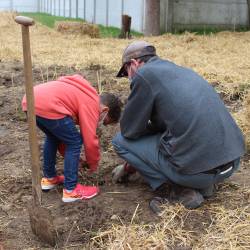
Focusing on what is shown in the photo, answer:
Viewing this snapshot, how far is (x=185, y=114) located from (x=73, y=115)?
0.81 meters

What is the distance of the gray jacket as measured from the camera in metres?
3.30

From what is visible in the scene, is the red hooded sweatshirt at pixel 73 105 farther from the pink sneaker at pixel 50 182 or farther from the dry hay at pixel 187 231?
the dry hay at pixel 187 231

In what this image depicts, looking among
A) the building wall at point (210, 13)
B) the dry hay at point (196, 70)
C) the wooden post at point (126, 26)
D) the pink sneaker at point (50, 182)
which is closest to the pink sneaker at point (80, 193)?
the pink sneaker at point (50, 182)

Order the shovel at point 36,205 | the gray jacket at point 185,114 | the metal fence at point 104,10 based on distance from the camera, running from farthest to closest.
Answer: the metal fence at point 104,10 < the gray jacket at point 185,114 < the shovel at point 36,205

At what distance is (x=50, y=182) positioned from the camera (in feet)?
13.1

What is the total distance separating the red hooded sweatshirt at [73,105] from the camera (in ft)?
11.6

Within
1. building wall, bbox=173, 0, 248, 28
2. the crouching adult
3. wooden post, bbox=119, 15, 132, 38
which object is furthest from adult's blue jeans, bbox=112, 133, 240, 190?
building wall, bbox=173, 0, 248, 28

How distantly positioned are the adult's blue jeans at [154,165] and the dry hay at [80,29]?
472 inches

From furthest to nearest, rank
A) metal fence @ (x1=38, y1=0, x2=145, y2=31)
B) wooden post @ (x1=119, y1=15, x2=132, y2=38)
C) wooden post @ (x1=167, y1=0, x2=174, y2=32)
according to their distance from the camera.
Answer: metal fence @ (x1=38, y1=0, x2=145, y2=31)
wooden post @ (x1=167, y1=0, x2=174, y2=32)
wooden post @ (x1=119, y1=15, x2=132, y2=38)

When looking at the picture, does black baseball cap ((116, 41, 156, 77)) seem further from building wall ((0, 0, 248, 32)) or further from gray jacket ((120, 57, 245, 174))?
building wall ((0, 0, 248, 32))

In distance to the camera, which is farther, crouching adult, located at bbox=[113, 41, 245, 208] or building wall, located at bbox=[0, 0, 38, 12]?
building wall, located at bbox=[0, 0, 38, 12]

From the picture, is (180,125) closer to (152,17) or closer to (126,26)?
(126,26)

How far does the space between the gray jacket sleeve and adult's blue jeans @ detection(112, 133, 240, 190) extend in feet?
0.26

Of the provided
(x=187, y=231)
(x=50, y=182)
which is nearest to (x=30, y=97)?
(x=50, y=182)
